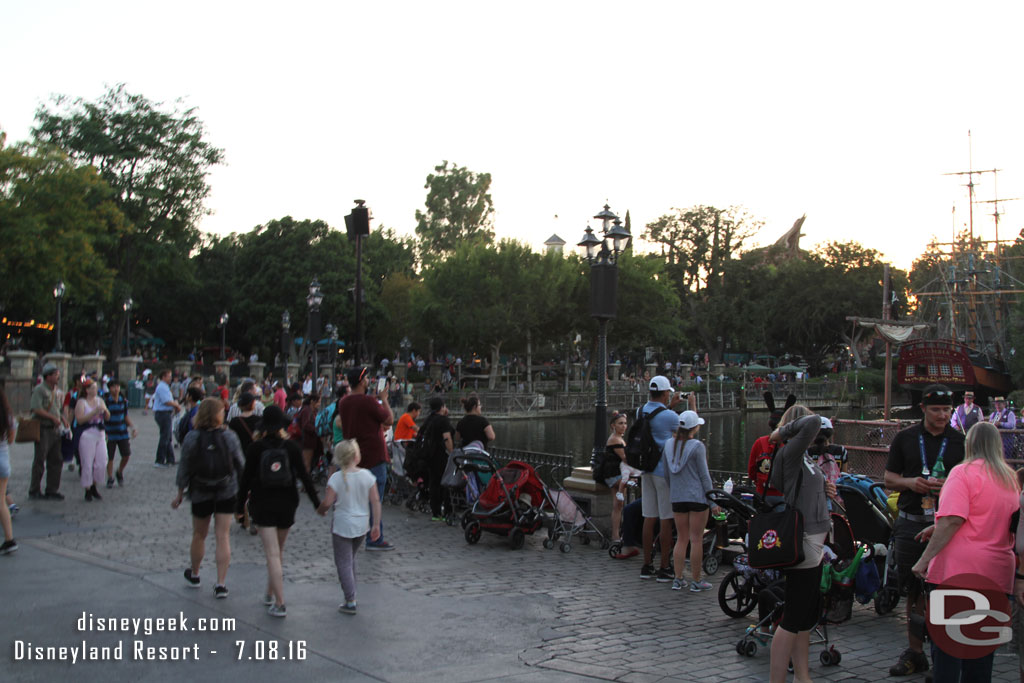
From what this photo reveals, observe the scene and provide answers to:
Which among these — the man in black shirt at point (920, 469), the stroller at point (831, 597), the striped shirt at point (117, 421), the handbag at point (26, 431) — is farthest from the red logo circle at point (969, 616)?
the striped shirt at point (117, 421)

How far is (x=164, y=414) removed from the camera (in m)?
16.4

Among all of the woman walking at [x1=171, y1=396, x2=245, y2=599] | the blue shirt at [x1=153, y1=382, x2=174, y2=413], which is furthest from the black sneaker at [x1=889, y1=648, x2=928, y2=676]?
the blue shirt at [x1=153, y1=382, x2=174, y2=413]

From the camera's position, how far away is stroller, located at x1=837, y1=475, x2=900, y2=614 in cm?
749

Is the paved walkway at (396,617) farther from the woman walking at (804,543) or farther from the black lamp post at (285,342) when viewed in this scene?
the black lamp post at (285,342)

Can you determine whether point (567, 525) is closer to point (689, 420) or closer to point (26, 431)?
point (689, 420)

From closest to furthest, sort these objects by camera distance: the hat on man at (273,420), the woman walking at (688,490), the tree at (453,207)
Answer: the hat on man at (273,420)
the woman walking at (688,490)
the tree at (453,207)

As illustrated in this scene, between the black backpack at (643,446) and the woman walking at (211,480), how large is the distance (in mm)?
3653

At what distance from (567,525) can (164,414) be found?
29.1 feet

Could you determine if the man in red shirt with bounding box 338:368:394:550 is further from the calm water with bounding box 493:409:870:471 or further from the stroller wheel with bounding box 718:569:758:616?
the calm water with bounding box 493:409:870:471

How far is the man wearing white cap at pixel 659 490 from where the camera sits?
8727 millimetres

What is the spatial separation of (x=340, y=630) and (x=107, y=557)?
140 inches

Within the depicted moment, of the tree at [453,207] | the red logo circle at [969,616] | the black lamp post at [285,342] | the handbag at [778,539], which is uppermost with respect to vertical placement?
the tree at [453,207]

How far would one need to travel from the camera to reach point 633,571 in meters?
9.38

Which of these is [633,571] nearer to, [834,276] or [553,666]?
[553,666]
